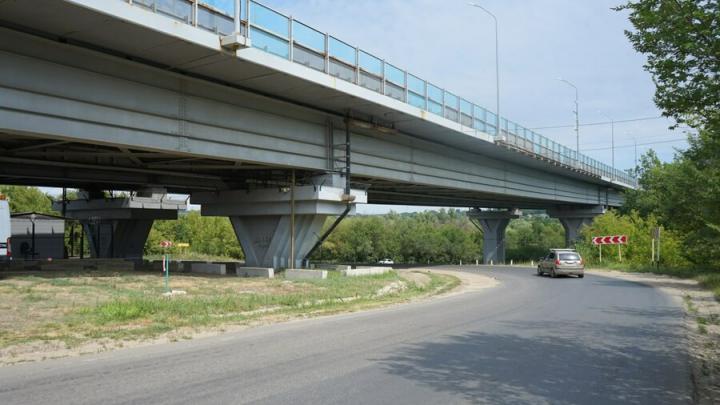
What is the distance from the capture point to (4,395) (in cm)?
664

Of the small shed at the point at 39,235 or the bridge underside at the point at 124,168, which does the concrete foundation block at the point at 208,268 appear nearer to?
the bridge underside at the point at 124,168

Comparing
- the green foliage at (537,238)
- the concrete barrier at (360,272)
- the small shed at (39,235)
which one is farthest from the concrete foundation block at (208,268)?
the green foliage at (537,238)

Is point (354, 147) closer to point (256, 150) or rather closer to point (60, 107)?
point (256, 150)

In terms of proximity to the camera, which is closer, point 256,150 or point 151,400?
point 151,400

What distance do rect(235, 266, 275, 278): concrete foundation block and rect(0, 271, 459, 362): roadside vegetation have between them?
1652 millimetres

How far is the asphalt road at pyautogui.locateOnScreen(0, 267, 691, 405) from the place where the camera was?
265 inches

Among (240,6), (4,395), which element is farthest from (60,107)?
(4,395)

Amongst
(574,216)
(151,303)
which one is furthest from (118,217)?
(574,216)

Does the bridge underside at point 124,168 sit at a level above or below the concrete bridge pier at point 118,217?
above

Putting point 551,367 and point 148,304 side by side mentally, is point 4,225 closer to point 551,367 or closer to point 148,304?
point 148,304

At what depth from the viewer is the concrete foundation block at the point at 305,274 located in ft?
78.4

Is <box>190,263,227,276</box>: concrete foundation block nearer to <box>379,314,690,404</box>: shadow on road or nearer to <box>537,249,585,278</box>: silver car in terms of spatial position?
<box>537,249,585,278</box>: silver car

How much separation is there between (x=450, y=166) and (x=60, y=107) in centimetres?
2341

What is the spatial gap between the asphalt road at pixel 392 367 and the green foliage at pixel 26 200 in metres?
73.0
